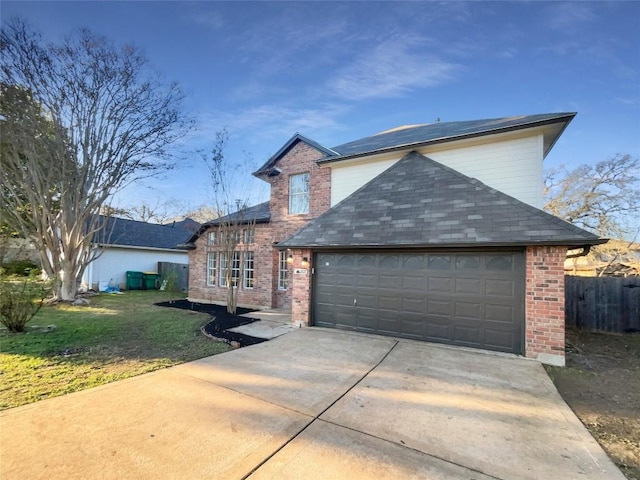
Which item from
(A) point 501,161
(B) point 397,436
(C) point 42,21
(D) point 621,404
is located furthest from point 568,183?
(C) point 42,21

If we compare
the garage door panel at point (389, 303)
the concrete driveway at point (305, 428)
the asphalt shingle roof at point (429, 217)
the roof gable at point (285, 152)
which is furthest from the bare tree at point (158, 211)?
the concrete driveway at point (305, 428)

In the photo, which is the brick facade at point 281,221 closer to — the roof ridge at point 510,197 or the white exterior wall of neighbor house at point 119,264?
the roof ridge at point 510,197

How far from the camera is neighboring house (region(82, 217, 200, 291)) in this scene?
16938mm

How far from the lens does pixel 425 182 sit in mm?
8438

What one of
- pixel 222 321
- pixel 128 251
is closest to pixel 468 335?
pixel 222 321

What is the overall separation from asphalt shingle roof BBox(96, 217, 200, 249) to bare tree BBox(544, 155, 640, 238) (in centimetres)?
2241

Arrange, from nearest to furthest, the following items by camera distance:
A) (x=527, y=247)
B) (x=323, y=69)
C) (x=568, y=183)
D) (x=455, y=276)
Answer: (x=527, y=247) < (x=455, y=276) < (x=323, y=69) < (x=568, y=183)

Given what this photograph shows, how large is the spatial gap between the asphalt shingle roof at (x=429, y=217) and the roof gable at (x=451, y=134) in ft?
2.35

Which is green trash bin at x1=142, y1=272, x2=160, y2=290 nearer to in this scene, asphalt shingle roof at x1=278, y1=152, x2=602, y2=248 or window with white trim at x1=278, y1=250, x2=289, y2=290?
window with white trim at x1=278, y1=250, x2=289, y2=290

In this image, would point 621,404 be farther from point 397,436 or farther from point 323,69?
point 323,69

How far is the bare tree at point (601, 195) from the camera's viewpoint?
48.4 ft

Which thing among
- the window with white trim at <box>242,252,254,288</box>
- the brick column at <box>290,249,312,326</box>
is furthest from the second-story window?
the brick column at <box>290,249,312,326</box>

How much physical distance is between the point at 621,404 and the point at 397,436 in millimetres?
3764

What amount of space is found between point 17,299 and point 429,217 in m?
10.3
